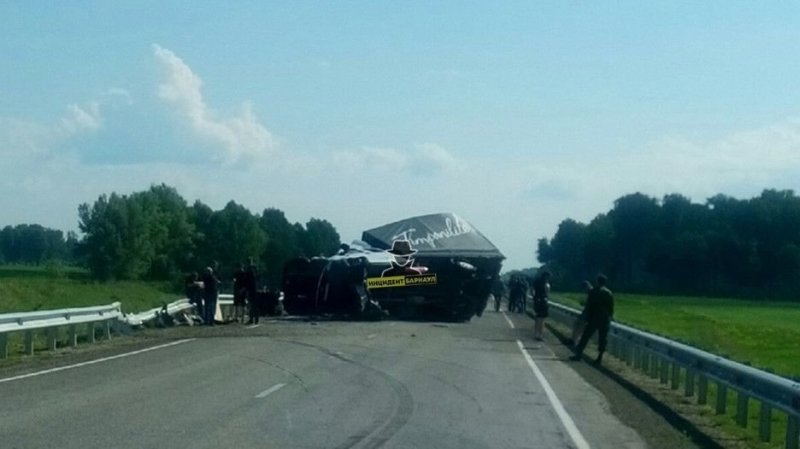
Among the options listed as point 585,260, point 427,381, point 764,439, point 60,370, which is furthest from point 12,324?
point 585,260

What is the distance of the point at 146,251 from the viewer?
5162 inches

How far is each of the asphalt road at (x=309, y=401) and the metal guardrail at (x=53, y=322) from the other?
6.24 ft

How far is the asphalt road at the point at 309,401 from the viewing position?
14320 mm

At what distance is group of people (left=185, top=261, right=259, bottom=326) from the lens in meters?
39.3

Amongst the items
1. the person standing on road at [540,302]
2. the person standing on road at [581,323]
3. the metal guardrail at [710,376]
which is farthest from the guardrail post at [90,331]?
the person standing on road at [540,302]

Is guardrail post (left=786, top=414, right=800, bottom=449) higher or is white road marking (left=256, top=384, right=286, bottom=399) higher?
guardrail post (left=786, top=414, right=800, bottom=449)

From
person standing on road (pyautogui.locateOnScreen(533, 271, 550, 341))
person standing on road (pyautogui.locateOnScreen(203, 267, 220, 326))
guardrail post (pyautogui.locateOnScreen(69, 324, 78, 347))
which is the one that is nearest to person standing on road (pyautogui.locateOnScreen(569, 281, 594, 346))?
person standing on road (pyautogui.locateOnScreen(533, 271, 550, 341))

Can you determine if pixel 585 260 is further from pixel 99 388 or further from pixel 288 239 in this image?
pixel 99 388

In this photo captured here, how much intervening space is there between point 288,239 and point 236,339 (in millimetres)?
120390

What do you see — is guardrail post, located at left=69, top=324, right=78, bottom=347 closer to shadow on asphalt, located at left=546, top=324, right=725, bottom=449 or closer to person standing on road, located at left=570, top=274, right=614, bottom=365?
person standing on road, located at left=570, top=274, right=614, bottom=365

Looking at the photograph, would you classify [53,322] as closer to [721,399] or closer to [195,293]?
[195,293]

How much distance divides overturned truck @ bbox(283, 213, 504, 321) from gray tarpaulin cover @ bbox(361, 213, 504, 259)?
32 millimetres

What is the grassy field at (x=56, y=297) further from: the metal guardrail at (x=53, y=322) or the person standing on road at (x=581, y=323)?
the person standing on road at (x=581, y=323)

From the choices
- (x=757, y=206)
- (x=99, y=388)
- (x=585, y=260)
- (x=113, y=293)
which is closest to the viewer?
(x=99, y=388)
